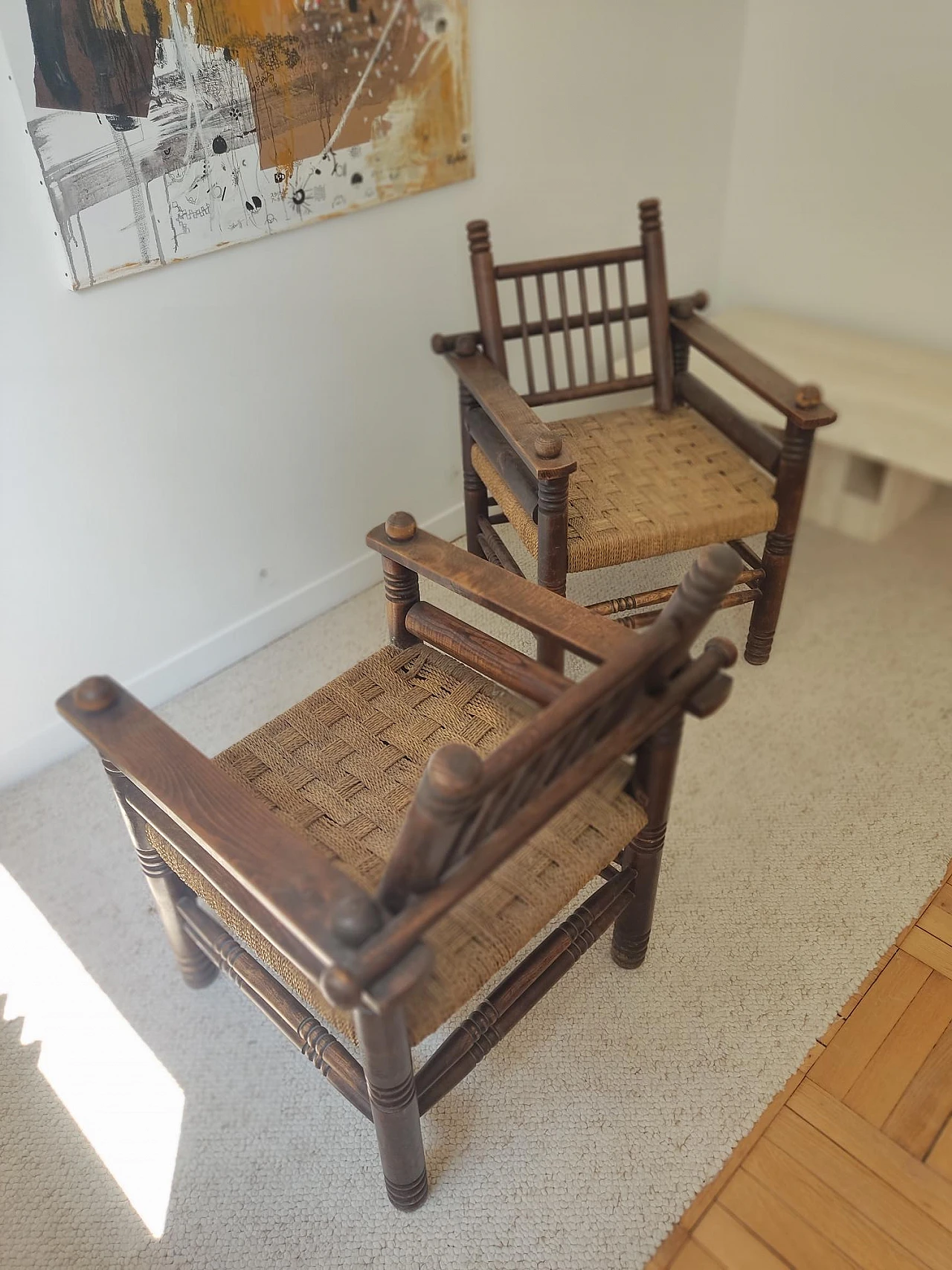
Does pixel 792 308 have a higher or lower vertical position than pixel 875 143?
lower

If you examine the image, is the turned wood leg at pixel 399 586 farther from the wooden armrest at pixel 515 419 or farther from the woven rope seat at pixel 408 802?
the wooden armrest at pixel 515 419

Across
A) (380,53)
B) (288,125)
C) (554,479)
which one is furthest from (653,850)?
(380,53)

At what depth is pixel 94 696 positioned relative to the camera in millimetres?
1164

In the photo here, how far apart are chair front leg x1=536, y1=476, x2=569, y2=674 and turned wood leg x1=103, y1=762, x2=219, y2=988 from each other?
699 mm

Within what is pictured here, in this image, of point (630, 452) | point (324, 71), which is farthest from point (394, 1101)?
point (324, 71)

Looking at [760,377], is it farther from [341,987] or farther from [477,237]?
[341,987]

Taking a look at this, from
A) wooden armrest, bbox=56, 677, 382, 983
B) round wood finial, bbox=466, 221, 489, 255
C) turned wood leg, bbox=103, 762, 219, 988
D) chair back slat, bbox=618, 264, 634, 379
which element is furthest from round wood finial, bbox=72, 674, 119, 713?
chair back slat, bbox=618, 264, 634, 379

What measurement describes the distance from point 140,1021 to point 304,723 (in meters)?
0.61

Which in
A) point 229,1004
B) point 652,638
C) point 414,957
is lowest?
point 229,1004

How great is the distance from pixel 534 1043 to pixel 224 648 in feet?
3.84

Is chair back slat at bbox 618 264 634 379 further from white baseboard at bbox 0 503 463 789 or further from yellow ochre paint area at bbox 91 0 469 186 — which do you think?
white baseboard at bbox 0 503 463 789

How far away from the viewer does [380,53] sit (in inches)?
74.0

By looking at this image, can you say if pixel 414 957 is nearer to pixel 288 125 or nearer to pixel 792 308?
pixel 288 125

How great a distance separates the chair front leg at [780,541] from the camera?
191 cm
